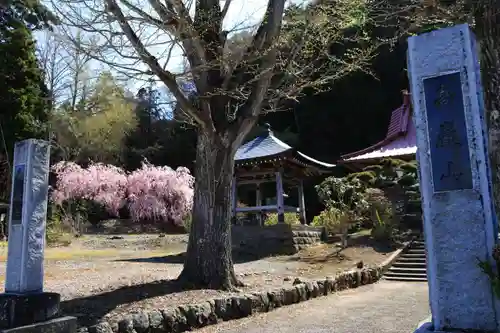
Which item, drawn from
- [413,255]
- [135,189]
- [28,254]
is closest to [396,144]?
[413,255]

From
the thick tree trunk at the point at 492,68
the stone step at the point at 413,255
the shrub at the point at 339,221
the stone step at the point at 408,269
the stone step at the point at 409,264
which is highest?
the thick tree trunk at the point at 492,68

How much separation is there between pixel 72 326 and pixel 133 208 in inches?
835

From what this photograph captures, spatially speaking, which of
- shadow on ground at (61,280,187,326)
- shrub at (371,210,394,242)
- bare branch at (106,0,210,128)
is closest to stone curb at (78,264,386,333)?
shadow on ground at (61,280,187,326)

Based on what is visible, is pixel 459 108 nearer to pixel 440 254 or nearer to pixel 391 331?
pixel 440 254

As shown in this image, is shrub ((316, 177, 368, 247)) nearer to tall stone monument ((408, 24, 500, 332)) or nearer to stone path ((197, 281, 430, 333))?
stone path ((197, 281, 430, 333))

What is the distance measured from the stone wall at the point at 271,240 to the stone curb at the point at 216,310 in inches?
165

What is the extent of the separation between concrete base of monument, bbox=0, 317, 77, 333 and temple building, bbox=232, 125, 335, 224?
10.3 metres

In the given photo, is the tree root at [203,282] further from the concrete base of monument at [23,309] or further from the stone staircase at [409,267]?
the stone staircase at [409,267]

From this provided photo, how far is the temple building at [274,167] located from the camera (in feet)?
48.9

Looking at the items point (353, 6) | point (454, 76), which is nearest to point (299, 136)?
point (353, 6)

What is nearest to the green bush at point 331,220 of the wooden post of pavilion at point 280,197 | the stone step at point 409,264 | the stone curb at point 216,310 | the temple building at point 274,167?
the temple building at point 274,167

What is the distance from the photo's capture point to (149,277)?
8070 mm

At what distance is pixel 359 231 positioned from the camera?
54.8 feet

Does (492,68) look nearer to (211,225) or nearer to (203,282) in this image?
(211,225)
